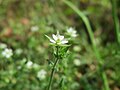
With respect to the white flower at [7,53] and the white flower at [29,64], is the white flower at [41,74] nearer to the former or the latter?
the white flower at [29,64]

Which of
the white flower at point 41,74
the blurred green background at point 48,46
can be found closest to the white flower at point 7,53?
the blurred green background at point 48,46

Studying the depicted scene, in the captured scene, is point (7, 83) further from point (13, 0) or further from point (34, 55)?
point (13, 0)

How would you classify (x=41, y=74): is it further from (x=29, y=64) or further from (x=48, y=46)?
(x=48, y=46)

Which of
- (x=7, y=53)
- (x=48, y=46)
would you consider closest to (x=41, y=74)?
(x=7, y=53)

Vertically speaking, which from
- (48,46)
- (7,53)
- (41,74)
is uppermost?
(48,46)

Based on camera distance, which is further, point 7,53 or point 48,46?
point 48,46

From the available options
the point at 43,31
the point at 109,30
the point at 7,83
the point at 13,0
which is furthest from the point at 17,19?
the point at 7,83

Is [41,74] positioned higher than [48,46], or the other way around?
[48,46]

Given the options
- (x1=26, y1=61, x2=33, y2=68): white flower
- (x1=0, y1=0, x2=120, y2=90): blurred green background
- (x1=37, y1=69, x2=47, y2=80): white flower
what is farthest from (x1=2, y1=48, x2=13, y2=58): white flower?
(x1=37, y1=69, x2=47, y2=80): white flower

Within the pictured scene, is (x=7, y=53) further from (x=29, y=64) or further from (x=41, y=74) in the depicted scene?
(x=41, y=74)
